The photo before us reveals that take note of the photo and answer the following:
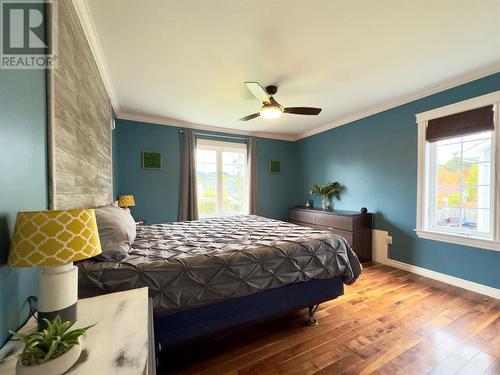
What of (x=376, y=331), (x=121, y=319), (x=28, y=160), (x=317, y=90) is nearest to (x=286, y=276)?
(x=376, y=331)

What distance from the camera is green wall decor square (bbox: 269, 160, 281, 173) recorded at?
4987mm

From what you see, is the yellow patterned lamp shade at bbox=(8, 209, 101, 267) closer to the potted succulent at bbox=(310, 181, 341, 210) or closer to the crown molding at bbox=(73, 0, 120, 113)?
the crown molding at bbox=(73, 0, 120, 113)

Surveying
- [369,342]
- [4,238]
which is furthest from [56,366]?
[369,342]

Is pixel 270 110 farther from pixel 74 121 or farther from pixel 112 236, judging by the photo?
pixel 112 236

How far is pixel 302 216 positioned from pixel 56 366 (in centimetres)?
409

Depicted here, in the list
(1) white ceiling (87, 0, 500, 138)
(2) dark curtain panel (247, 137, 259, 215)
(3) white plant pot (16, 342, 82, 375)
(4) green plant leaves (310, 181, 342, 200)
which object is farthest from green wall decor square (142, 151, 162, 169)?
(3) white plant pot (16, 342, 82, 375)

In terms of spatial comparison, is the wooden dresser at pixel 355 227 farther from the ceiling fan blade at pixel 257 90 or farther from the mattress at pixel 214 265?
the ceiling fan blade at pixel 257 90

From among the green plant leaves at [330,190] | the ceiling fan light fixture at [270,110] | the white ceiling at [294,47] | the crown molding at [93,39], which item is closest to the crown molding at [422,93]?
the white ceiling at [294,47]

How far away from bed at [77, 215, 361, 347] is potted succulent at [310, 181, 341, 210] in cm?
224

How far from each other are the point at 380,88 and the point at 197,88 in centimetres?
240

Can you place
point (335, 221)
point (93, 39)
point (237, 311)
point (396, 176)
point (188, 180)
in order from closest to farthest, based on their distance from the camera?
point (237, 311), point (93, 39), point (396, 176), point (335, 221), point (188, 180)

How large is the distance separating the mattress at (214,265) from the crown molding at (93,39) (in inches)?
69.3

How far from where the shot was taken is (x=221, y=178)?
4500mm

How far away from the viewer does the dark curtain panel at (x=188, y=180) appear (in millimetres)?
4012
